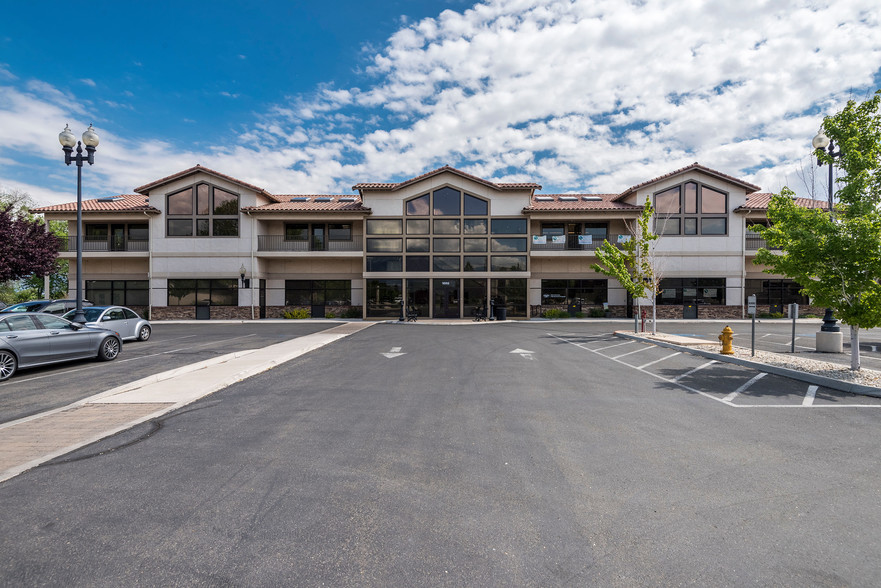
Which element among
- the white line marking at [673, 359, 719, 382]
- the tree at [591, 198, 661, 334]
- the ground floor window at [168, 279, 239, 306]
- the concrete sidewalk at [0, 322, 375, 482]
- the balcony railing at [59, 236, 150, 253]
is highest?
the balcony railing at [59, 236, 150, 253]

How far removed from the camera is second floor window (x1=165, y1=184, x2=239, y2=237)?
92.5ft

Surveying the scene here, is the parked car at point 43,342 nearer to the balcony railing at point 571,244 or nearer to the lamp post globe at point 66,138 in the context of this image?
the lamp post globe at point 66,138

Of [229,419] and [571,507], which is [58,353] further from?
[571,507]

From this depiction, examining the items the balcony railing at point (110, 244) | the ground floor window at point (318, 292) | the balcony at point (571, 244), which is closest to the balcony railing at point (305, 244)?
the ground floor window at point (318, 292)

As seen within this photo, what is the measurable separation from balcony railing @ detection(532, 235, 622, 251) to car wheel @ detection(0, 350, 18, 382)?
2660cm

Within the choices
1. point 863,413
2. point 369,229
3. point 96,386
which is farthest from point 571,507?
point 369,229

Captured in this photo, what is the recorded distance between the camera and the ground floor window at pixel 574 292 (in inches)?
1168

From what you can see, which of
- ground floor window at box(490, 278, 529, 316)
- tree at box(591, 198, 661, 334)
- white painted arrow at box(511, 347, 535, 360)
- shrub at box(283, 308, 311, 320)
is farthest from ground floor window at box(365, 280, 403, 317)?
white painted arrow at box(511, 347, 535, 360)

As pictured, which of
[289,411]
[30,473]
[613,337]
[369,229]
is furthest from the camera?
[369,229]

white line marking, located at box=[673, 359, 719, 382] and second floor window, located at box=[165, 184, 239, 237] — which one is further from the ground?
second floor window, located at box=[165, 184, 239, 237]

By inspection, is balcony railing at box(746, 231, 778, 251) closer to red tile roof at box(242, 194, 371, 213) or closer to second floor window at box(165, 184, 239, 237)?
red tile roof at box(242, 194, 371, 213)

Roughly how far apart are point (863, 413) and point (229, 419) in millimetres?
10047

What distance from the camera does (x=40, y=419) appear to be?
228 inches

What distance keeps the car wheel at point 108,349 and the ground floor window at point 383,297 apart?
17.9 metres
